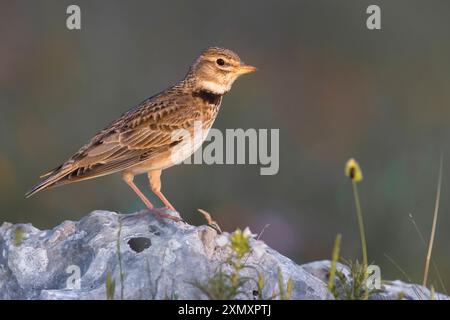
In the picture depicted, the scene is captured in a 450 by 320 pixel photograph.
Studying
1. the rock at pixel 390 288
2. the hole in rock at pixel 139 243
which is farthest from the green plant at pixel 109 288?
the rock at pixel 390 288

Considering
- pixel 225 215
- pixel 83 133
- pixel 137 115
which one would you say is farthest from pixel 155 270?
pixel 83 133

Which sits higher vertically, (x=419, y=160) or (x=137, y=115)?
(x=137, y=115)

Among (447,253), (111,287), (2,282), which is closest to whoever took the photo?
(111,287)

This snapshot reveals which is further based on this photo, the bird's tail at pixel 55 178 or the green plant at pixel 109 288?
the bird's tail at pixel 55 178

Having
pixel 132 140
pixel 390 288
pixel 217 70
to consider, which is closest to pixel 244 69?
pixel 217 70

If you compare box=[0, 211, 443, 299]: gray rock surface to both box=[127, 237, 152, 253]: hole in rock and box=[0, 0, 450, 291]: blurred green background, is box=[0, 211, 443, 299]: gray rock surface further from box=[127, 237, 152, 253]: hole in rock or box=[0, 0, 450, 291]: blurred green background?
box=[0, 0, 450, 291]: blurred green background

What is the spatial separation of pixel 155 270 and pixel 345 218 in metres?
5.35

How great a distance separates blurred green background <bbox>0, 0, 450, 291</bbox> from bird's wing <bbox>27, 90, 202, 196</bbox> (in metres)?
2.07

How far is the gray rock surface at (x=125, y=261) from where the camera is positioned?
596 centimetres

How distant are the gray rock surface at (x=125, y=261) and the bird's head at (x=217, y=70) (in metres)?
2.30

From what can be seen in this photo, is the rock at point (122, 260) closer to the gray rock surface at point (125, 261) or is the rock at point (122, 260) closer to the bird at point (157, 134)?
the gray rock surface at point (125, 261)

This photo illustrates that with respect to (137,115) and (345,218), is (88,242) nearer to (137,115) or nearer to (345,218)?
(137,115)

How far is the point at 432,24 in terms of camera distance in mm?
13359

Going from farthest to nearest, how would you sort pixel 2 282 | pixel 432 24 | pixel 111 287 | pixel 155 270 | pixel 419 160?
1. pixel 432 24
2. pixel 419 160
3. pixel 2 282
4. pixel 155 270
5. pixel 111 287
